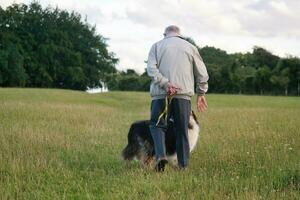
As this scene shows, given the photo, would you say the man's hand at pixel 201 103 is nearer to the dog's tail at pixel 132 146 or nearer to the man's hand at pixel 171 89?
the man's hand at pixel 171 89

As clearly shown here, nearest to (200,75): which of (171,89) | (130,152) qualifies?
(171,89)

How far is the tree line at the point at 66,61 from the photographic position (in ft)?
229

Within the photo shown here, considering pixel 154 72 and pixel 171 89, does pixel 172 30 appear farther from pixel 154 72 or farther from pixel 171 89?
pixel 171 89

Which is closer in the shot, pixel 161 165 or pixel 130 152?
pixel 161 165

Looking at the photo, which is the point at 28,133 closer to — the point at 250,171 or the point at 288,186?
the point at 250,171

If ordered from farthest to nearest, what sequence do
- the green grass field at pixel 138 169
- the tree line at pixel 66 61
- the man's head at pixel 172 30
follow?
1. the tree line at pixel 66 61
2. the man's head at pixel 172 30
3. the green grass field at pixel 138 169

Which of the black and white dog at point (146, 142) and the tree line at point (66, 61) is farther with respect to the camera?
the tree line at point (66, 61)

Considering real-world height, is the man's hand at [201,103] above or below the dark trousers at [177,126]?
above

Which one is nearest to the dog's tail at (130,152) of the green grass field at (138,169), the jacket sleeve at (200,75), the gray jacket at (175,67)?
the green grass field at (138,169)

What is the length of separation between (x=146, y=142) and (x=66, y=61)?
67238 mm

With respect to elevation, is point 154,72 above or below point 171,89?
above

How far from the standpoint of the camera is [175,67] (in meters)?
7.96

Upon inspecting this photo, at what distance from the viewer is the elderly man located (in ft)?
26.0

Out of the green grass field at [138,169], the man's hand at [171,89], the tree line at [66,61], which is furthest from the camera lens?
the tree line at [66,61]
